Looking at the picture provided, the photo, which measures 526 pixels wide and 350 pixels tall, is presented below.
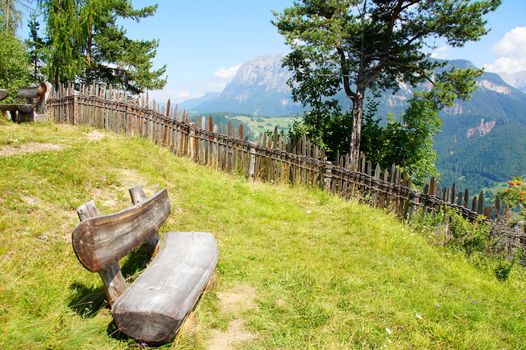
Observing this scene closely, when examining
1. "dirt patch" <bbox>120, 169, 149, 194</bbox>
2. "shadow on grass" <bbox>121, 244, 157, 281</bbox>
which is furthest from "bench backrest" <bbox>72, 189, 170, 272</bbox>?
"dirt patch" <bbox>120, 169, 149, 194</bbox>

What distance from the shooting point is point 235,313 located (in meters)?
4.10

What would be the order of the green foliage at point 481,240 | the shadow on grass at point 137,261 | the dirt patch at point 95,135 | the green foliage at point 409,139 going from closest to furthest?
the shadow on grass at point 137,261
the green foliage at point 481,240
the dirt patch at point 95,135
the green foliage at point 409,139

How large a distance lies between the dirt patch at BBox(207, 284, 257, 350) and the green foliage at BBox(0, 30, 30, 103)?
913 inches

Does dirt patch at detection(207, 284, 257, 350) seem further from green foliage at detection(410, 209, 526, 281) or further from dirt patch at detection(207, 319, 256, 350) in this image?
green foliage at detection(410, 209, 526, 281)

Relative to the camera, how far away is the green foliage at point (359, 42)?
1279 centimetres

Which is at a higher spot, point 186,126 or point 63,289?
point 186,126

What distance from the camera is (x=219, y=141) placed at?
11.0 metres

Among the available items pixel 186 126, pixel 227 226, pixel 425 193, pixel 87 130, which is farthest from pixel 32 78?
pixel 425 193

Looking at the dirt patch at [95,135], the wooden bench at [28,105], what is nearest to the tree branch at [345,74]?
the dirt patch at [95,135]

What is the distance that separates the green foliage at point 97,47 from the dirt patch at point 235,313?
19.2 meters

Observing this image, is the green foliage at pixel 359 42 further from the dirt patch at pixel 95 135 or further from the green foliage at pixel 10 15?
the green foliage at pixel 10 15

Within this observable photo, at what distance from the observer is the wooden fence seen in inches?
328

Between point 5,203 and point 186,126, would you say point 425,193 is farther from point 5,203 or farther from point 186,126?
point 5,203

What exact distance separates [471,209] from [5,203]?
326 inches
